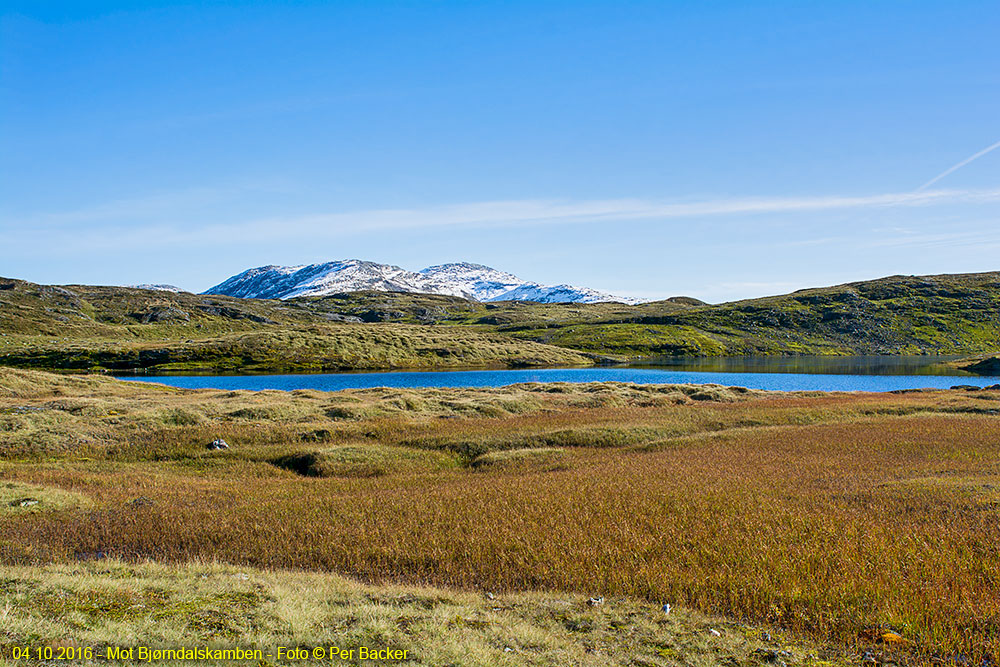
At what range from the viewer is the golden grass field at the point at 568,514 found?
10188mm

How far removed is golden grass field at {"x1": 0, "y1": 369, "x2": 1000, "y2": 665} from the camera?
10.2 meters

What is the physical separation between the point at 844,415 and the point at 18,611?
5021 cm


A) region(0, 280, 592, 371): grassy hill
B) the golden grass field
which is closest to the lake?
region(0, 280, 592, 371): grassy hill

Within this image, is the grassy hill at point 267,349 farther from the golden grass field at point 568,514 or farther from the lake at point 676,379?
the golden grass field at point 568,514

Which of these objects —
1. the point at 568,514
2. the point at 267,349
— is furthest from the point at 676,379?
the point at 267,349

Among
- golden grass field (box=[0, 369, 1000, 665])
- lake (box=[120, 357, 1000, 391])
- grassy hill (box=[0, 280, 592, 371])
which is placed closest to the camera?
golden grass field (box=[0, 369, 1000, 665])

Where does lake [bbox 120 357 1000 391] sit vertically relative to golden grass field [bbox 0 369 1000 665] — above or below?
below

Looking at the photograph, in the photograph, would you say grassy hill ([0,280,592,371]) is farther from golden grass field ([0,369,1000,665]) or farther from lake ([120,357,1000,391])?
golden grass field ([0,369,1000,665])

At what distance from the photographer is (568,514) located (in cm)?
1672

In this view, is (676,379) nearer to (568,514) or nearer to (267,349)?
(568,514)

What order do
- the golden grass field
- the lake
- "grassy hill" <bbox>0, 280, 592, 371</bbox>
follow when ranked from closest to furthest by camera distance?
1. the golden grass field
2. the lake
3. "grassy hill" <bbox>0, 280, 592, 371</bbox>

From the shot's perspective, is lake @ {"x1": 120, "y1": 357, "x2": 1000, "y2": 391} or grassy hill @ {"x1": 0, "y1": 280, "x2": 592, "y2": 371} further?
grassy hill @ {"x1": 0, "y1": 280, "x2": 592, "y2": 371}

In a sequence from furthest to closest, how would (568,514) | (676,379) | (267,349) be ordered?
1. (267,349)
2. (676,379)
3. (568,514)

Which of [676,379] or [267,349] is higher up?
[267,349]
